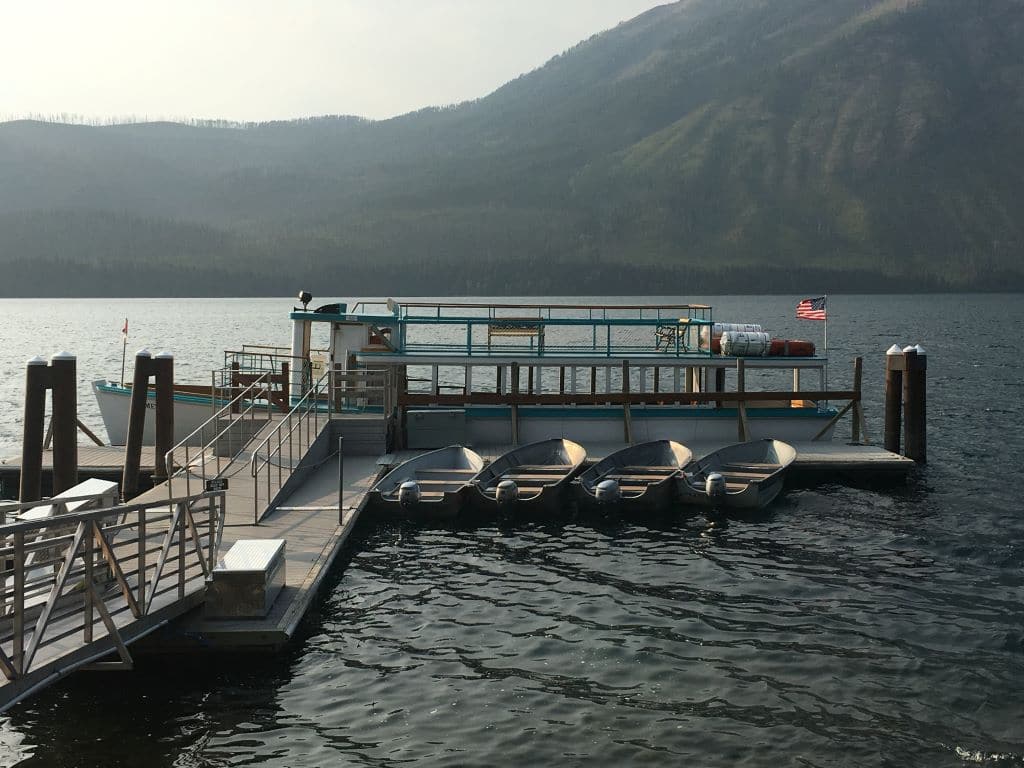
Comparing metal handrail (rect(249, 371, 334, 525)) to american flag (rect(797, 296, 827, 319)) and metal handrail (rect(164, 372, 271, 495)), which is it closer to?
metal handrail (rect(164, 372, 271, 495))

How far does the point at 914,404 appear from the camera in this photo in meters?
31.4

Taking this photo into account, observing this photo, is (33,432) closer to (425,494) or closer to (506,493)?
(425,494)

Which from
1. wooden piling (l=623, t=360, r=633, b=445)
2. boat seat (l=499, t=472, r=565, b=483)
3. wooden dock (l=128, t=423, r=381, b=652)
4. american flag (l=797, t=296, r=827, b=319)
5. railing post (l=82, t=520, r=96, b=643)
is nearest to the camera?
railing post (l=82, t=520, r=96, b=643)

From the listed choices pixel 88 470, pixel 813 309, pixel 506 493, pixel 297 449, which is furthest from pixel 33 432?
pixel 813 309

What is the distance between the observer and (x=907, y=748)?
42.0ft

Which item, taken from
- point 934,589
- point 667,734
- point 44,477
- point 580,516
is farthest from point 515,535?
point 44,477

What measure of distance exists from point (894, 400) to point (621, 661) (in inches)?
789

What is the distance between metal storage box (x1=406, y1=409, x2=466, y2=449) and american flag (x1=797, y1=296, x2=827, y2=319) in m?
12.3

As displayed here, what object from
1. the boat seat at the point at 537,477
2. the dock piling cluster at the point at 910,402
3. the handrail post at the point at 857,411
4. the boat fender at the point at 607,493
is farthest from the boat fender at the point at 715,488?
the handrail post at the point at 857,411

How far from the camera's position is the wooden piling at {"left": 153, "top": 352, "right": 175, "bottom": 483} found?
83.9 ft

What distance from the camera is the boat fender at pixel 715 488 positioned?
25.2 meters

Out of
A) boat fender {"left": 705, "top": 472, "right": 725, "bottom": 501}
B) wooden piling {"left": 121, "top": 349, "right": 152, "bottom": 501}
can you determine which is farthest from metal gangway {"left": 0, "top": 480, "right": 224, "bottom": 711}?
boat fender {"left": 705, "top": 472, "right": 725, "bottom": 501}

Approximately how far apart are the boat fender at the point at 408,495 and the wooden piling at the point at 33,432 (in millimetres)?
8319

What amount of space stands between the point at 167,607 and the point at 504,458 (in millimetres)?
14242
